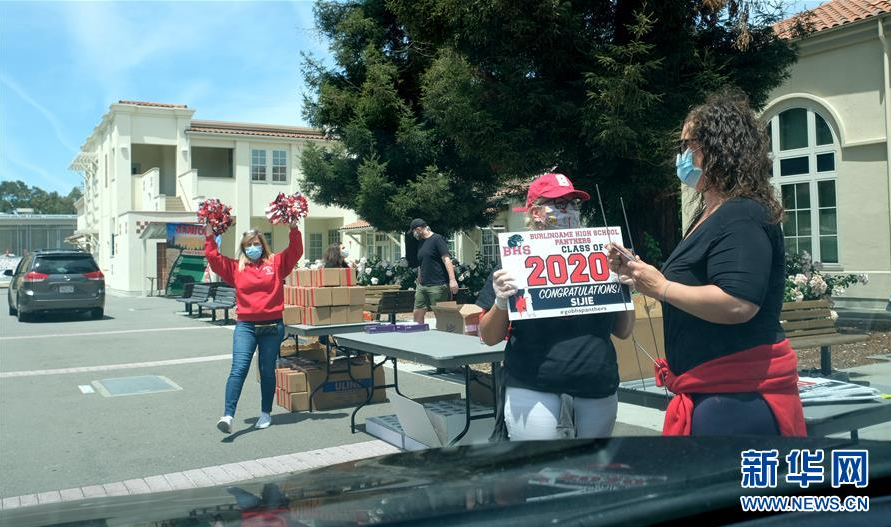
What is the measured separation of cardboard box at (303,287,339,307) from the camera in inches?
315

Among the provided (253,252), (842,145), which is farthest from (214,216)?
(842,145)

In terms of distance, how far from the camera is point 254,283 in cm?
693

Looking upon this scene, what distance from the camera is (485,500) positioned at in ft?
5.34

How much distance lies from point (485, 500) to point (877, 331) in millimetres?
13086

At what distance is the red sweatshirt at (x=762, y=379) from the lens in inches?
96.3

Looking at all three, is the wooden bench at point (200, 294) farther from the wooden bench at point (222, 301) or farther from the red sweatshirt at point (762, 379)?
the red sweatshirt at point (762, 379)

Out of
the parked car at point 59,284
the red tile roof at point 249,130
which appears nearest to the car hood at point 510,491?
the parked car at point 59,284

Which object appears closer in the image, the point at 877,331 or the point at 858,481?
the point at 858,481

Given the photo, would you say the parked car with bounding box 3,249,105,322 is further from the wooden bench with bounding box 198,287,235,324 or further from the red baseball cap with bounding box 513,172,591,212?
the red baseball cap with bounding box 513,172,591,212

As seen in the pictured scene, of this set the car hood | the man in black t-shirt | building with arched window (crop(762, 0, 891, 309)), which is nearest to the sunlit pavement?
the man in black t-shirt

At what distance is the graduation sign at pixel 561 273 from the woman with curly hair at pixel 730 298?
19.7 inches

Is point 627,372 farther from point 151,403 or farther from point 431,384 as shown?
point 151,403

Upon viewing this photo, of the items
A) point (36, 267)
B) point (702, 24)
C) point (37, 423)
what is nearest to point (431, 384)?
point (37, 423)

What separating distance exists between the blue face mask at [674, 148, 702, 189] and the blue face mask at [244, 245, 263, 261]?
506 centimetres
